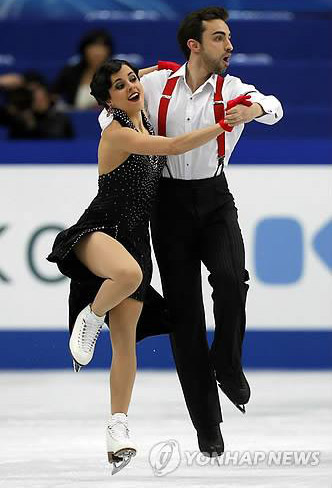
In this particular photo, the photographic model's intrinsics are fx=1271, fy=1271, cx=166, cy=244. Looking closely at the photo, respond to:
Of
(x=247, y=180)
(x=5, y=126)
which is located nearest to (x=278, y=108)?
(x=247, y=180)

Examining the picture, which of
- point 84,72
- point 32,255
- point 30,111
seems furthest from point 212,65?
point 84,72

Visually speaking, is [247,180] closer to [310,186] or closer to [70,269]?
[310,186]

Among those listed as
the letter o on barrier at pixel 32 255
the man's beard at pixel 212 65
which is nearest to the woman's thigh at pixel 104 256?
the man's beard at pixel 212 65

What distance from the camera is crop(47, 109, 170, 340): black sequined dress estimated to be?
4.59 metres

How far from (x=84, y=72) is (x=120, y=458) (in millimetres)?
4771

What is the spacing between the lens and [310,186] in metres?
7.43

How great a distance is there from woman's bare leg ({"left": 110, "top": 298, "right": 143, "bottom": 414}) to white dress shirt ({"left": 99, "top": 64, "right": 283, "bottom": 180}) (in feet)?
1.87

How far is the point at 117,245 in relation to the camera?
4535mm

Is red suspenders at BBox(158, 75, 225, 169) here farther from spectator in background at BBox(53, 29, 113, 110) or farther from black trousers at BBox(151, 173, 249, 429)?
spectator in background at BBox(53, 29, 113, 110)

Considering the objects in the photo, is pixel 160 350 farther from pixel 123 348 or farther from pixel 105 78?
pixel 105 78

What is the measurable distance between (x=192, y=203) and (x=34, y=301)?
282cm

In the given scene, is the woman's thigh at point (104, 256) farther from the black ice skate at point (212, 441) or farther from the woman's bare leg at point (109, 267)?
the black ice skate at point (212, 441)

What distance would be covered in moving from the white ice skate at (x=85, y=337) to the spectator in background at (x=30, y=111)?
3.64 metres

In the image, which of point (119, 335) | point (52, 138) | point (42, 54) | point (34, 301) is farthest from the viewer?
point (42, 54)
